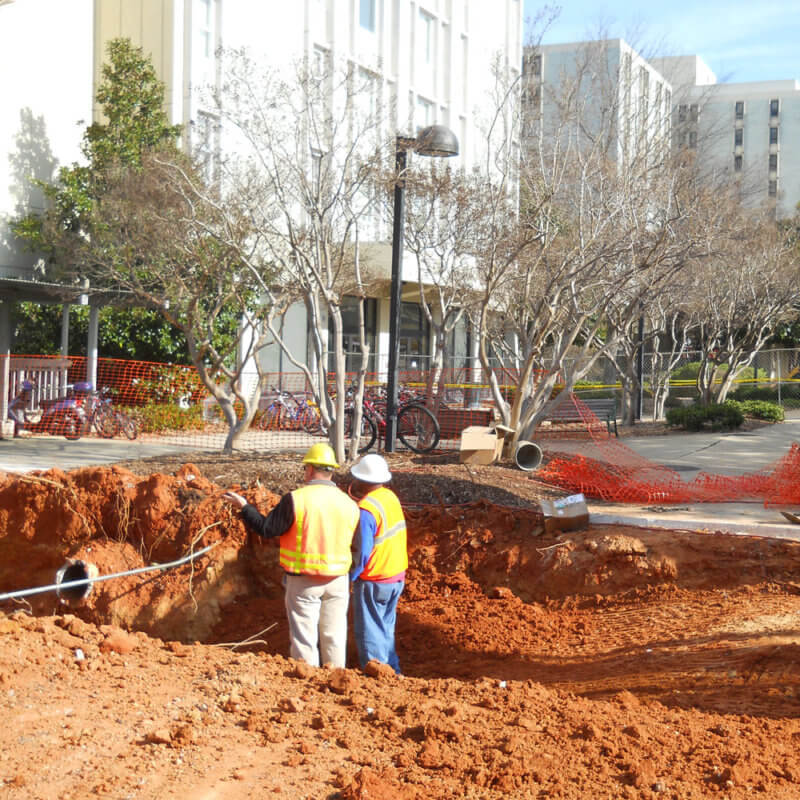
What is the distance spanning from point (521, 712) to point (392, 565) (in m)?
2.45

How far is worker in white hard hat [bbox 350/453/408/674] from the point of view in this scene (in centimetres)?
725

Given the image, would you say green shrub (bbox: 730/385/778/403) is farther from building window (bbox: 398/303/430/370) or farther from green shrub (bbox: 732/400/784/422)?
building window (bbox: 398/303/430/370)

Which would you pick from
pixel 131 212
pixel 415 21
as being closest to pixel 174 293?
pixel 131 212

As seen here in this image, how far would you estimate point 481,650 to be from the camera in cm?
825

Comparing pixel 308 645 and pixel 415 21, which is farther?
pixel 415 21

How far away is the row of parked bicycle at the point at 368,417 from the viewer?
1647cm

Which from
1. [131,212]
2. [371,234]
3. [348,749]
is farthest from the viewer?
[371,234]

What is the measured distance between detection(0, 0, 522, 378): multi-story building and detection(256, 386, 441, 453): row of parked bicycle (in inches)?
175

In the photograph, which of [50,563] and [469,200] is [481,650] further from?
[469,200]

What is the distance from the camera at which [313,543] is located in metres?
6.96

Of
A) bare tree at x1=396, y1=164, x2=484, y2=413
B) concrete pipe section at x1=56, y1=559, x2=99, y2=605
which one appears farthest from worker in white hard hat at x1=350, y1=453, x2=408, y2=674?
bare tree at x1=396, y1=164, x2=484, y2=413

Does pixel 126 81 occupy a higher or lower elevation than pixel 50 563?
higher

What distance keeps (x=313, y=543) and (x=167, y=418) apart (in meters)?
13.4

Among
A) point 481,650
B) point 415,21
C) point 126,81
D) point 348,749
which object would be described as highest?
point 415,21
